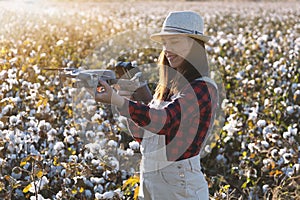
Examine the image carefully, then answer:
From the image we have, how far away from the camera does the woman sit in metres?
2.02

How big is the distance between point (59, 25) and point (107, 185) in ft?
21.2

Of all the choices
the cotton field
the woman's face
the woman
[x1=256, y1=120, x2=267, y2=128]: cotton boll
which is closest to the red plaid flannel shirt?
the woman

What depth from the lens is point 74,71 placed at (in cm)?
212

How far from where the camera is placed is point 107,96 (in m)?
1.91

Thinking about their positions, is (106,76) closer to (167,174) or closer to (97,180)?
(167,174)

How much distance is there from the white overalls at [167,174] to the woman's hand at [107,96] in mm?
314

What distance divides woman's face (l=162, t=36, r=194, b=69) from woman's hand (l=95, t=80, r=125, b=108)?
325 millimetres

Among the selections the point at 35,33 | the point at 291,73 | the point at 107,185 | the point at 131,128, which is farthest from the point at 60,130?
the point at 35,33

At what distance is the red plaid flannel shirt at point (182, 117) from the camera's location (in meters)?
A: 1.96

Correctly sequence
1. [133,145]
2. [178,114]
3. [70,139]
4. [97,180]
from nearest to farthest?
[178,114] < [97,180] < [133,145] < [70,139]

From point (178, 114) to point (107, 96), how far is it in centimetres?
27

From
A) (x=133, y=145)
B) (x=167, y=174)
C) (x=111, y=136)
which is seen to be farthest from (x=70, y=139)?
(x=167, y=174)

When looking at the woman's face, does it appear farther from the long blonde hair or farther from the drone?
the drone

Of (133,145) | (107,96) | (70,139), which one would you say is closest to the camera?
(107,96)
